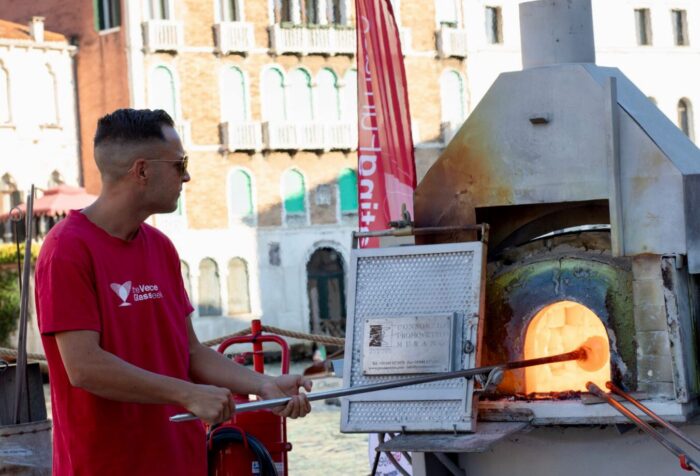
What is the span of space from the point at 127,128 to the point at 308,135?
30157 mm

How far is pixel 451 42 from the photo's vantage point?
3553cm

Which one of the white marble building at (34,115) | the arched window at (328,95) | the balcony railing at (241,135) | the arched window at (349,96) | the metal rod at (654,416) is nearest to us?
the metal rod at (654,416)

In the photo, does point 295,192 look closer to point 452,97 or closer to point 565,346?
point 452,97

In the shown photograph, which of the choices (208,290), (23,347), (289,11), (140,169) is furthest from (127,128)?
(289,11)

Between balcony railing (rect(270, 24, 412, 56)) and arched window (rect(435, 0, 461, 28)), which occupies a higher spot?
arched window (rect(435, 0, 461, 28))

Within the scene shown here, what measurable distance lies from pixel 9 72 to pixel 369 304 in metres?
28.1

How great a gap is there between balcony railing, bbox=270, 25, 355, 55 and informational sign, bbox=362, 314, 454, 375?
2863 cm

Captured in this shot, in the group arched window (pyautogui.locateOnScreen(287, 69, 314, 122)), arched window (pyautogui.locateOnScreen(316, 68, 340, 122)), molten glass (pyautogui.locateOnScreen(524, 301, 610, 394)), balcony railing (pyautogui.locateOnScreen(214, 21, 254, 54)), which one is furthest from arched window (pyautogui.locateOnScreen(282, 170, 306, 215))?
molten glass (pyautogui.locateOnScreen(524, 301, 610, 394))

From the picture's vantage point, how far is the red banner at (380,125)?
7.47 m

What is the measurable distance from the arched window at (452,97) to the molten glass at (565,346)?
29.7m

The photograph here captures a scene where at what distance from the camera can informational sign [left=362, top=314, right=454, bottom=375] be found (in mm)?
5250

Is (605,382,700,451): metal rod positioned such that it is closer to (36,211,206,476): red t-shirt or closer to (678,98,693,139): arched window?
(36,211,206,476): red t-shirt

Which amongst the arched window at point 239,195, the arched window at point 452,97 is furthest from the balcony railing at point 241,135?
the arched window at point 452,97

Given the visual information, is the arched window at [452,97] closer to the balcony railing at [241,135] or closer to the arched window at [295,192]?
the arched window at [295,192]
